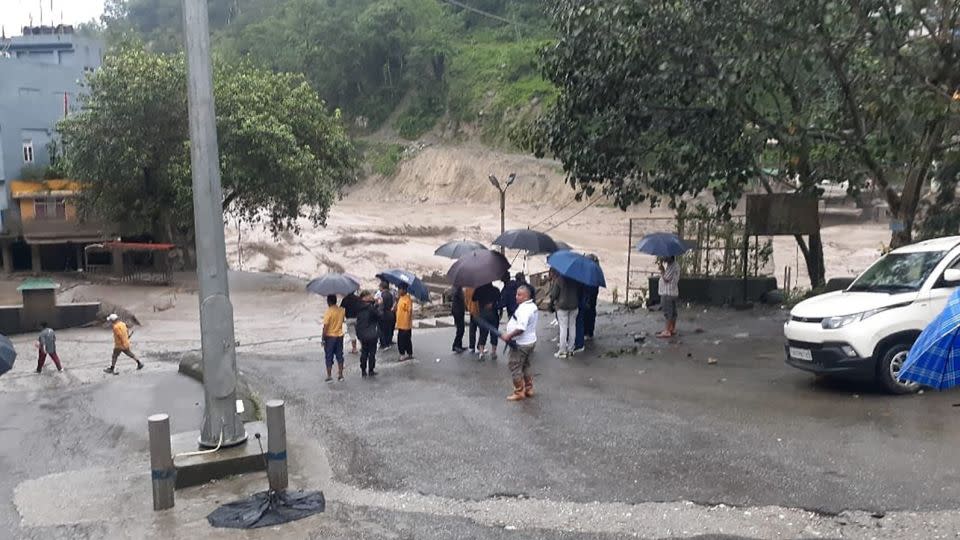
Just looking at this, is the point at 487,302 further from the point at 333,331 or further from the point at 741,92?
the point at 741,92

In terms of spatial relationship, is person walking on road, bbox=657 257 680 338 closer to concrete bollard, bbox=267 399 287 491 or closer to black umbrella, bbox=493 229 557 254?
black umbrella, bbox=493 229 557 254

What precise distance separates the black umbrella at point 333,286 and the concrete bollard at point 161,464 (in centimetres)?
603

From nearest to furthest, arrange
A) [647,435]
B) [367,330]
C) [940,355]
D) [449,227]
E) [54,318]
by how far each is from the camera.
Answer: [940,355] < [647,435] < [367,330] < [54,318] < [449,227]

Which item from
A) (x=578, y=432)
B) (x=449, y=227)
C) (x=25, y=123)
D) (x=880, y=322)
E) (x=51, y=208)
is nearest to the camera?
(x=578, y=432)

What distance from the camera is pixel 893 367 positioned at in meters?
9.52

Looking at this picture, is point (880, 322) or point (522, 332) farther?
point (522, 332)

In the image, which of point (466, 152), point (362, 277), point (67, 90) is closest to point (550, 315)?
point (362, 277)

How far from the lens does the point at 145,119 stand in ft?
102

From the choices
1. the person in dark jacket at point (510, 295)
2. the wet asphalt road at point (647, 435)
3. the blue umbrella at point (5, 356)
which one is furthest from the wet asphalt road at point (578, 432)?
the blue umbrella at point (5, 356)

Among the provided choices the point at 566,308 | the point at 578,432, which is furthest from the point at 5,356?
the point at 566,308

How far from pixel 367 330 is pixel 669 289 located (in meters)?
5.36

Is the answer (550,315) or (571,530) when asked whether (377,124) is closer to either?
(550,315)

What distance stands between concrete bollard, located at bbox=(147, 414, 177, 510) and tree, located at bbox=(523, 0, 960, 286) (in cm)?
938

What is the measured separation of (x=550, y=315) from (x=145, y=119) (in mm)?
19290
